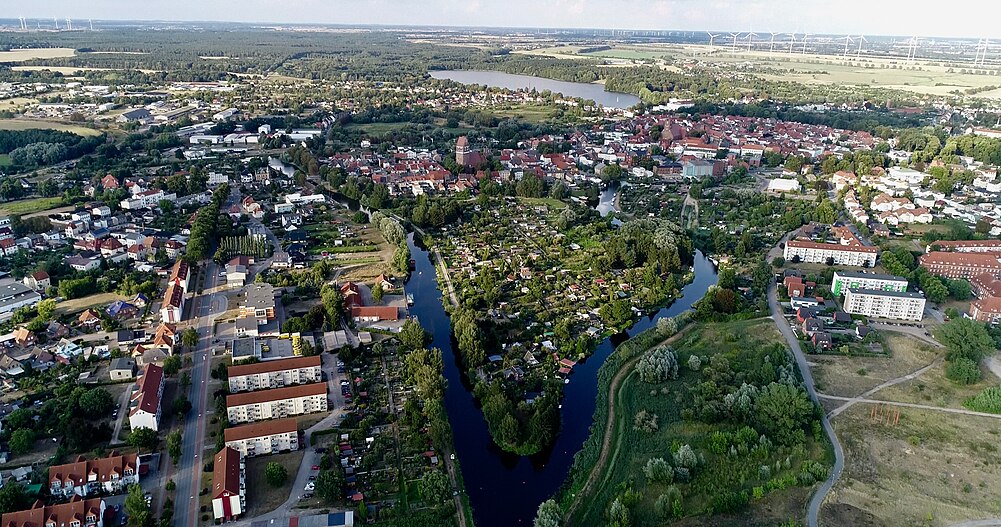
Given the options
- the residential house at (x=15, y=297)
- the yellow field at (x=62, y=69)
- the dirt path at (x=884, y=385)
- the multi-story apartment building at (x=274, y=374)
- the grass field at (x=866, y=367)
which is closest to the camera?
the dirt path at (x=884, y=385)

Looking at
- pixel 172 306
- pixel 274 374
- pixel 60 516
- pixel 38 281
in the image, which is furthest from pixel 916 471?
pixel 38 281

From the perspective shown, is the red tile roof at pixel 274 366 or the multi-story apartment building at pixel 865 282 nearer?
the red tile roof at pixel 274 366

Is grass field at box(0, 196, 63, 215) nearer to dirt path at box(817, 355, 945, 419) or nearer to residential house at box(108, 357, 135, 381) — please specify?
residential house at box(108, 357, 135, 381)

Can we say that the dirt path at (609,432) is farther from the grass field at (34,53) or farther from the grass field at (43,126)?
the grass field at (34,53)

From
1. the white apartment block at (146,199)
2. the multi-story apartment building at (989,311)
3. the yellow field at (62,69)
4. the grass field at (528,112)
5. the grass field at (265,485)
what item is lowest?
the grass field at (265,485)

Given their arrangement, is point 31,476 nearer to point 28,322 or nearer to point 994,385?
point 28,322

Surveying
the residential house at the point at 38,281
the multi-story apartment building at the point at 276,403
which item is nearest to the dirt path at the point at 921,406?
the multi-story apartment building at the point at 276,403
